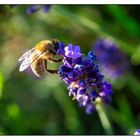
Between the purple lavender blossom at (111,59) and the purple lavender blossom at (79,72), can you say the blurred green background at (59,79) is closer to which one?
the purple lavender blossom at (111,59)

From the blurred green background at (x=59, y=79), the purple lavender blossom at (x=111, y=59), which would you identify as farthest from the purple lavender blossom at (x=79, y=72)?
the purple lavender blossom at (x=111, y=59)

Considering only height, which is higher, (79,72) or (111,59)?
(111,59)

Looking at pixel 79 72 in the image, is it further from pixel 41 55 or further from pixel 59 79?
pixel 59 79

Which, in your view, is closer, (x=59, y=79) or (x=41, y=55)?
(x=41, y=55)

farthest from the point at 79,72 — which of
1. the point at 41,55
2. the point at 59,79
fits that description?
the point at 59,79

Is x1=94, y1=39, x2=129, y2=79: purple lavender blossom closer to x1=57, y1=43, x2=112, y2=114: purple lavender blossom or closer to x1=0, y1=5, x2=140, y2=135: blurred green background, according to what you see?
x1=0, y1=5, x2=140, y2=135: blurred green background

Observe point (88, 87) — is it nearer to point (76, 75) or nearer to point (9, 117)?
point (76, 75)

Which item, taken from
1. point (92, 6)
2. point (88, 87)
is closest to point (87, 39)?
point (92, 6)
